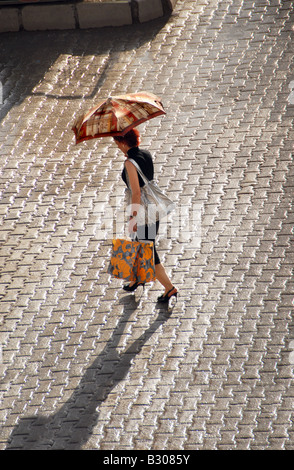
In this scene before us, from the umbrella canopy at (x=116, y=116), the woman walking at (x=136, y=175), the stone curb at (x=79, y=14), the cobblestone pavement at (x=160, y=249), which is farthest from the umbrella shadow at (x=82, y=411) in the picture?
the stone curb at (x=79, y=14)

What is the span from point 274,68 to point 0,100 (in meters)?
4.37

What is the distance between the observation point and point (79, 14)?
42.1 ft

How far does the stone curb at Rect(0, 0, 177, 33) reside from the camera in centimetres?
1269

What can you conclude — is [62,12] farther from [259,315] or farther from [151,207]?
[259,315]

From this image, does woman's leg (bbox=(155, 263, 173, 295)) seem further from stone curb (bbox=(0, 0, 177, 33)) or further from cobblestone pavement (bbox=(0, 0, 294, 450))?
stone curb (bbox=(0, 0, 177, 33))

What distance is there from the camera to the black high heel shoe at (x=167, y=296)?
7.03 metres

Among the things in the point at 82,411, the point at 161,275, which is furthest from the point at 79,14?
the point at 82,411

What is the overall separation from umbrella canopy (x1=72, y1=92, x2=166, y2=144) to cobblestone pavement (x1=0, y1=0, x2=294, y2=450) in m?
1.81

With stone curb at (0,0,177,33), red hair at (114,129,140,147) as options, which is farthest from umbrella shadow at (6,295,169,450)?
A: stone curb at (0,0,177,33)

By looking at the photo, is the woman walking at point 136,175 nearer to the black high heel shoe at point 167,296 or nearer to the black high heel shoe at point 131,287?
the black high heel shoe at point 167,296

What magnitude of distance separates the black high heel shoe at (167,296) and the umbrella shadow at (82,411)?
325mm

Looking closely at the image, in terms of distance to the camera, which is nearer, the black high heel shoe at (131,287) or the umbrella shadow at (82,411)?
the umbrella shadow at (82,411)
